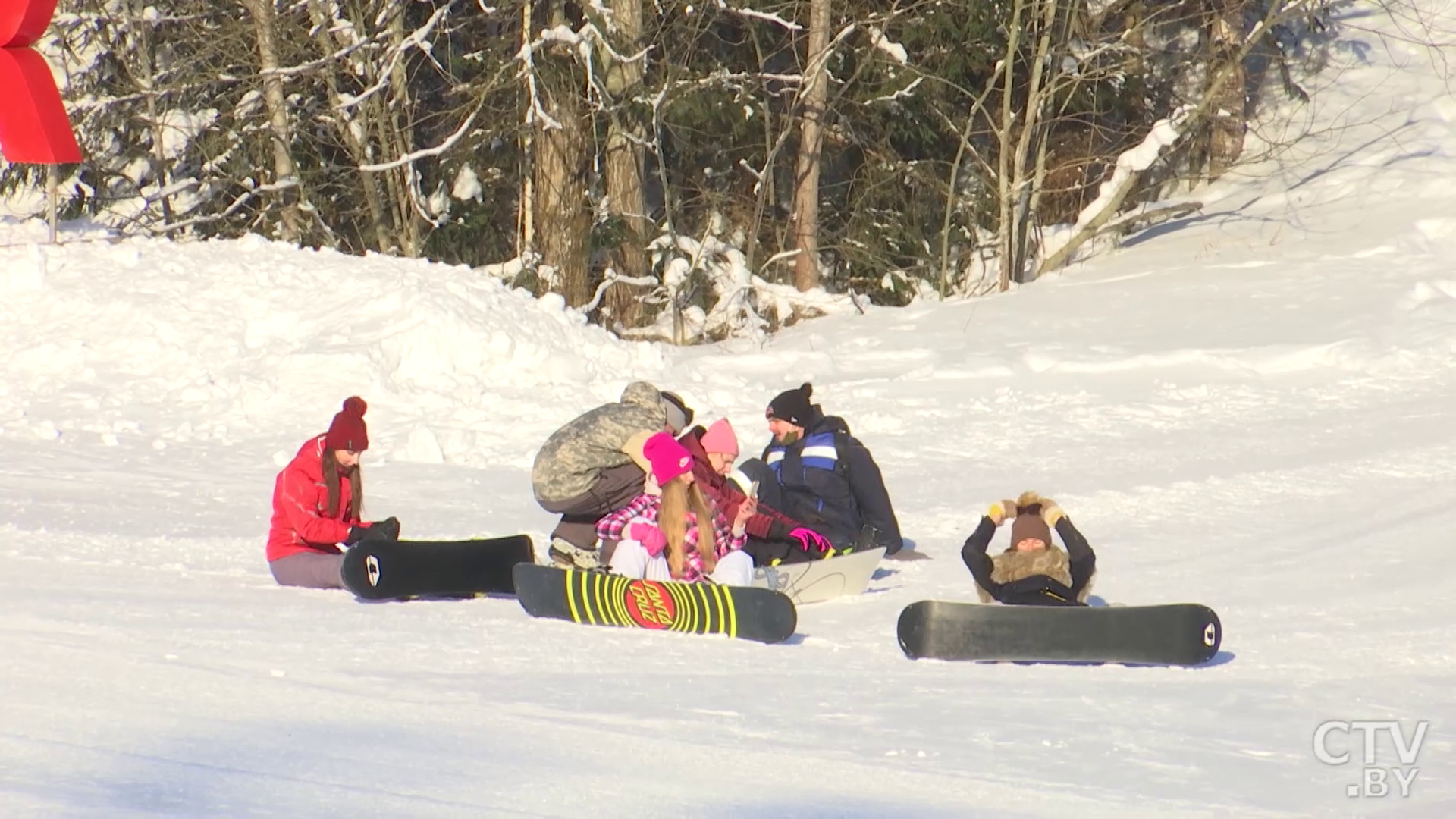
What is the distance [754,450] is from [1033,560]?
5.26 m

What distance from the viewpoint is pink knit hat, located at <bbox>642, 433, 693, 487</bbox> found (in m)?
7.09

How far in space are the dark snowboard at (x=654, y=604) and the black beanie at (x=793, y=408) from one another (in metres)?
1.72

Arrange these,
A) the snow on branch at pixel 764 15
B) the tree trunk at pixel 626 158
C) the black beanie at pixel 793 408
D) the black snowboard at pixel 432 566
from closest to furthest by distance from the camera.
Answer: the black snowboard at pixel 432 566 → the black beanie at pixel 793 408 → the snow on branch at pixel 764 15 → the tree trunk at pixel 626 158

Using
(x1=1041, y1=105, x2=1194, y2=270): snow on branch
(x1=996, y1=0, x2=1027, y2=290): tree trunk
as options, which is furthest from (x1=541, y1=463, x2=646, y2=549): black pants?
(x1=1041, y1=105, x2=1194, y2=270): snow on branch

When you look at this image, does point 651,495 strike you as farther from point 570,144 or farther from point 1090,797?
point 570,144

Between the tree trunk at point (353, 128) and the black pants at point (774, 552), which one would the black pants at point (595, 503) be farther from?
the tree trunk at point (353, 128)

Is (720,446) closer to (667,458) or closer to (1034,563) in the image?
(667,458)

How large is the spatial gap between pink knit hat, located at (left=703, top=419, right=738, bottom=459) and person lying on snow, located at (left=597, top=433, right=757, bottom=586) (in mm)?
355

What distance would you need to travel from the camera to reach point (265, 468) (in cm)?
1121

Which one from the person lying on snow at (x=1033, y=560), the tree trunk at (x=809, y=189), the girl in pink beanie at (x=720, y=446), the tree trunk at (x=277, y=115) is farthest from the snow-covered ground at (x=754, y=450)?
the tree trunk at (x=277, y=115)

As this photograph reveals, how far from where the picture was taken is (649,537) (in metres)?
7.37

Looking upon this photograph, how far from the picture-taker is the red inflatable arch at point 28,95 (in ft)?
45.9

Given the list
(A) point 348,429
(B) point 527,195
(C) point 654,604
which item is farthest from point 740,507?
(B) point 527,195

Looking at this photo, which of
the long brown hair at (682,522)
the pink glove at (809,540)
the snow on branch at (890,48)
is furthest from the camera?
the snow on branch at (890,48)
